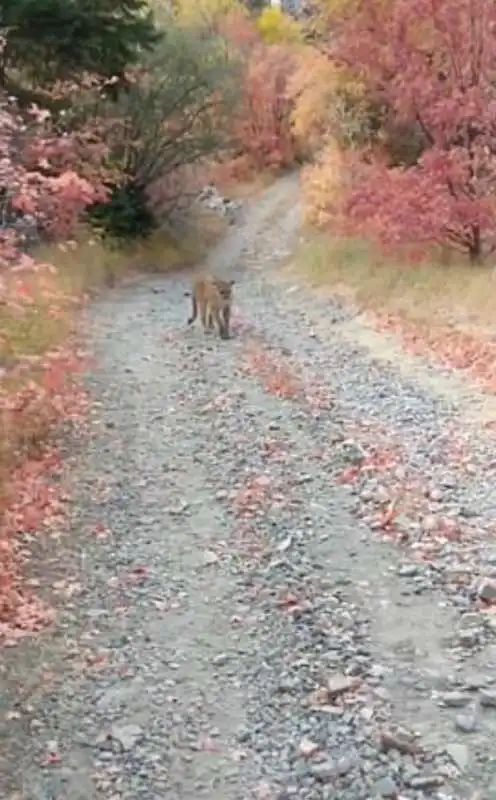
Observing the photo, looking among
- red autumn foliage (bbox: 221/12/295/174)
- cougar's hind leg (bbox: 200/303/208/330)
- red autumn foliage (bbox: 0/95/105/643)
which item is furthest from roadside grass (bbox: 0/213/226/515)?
red autumn foliage (bbox: 221/12/295/174)

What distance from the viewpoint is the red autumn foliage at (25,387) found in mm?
9156

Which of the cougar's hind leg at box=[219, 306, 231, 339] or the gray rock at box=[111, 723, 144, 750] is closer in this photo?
the gray rock at box=[111, 723, 144, 750]

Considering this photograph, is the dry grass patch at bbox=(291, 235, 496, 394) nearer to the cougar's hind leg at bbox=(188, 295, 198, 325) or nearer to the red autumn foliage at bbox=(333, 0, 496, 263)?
the red autumn foliage at bbox=(333, 0, 496, 263)

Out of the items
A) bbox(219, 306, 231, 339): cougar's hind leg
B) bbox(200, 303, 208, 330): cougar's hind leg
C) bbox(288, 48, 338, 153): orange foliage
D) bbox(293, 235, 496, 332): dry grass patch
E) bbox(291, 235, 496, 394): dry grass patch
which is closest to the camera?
bbox(291, 235, 496, 394): dry grass patch

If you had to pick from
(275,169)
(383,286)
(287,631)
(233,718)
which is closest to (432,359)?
(383,286)

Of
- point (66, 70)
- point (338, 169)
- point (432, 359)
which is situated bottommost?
point (432, 359)

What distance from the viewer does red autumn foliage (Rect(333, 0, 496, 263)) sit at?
830 inches

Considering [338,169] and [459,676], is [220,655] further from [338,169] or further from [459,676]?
[338,169]

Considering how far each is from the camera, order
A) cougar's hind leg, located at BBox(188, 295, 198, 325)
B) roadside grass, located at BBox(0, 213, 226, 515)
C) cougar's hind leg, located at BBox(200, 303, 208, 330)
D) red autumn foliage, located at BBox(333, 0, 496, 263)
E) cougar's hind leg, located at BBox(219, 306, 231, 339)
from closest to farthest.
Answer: roadside grass, located at BBox(0, 213, 226, 515)
cougar's hind leg, located at BBox(219, 306, 231, 339)
cougar's hind leg, located at BBox(200, 303, 208, 330)
cougar's hind leg, located at BBox(188, 295, 198, 325)
red autumn foliage, located at BBox(333, 0, 496, 263)

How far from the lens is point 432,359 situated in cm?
1677

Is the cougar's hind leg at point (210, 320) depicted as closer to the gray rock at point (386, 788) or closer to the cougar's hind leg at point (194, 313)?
the cougar's hind leg at point (194, 313)

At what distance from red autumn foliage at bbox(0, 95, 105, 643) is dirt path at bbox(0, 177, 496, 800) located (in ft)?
1.10

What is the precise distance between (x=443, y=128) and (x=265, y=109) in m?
23.9

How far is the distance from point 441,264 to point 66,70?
9.22 meters
